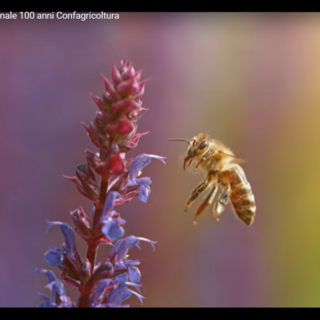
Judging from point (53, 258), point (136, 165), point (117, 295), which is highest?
point (136, 165)

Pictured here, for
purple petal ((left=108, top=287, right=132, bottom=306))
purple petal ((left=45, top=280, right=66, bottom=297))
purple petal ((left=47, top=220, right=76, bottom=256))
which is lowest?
purple petal ((left=108, top=287, right=132, bottom=306))

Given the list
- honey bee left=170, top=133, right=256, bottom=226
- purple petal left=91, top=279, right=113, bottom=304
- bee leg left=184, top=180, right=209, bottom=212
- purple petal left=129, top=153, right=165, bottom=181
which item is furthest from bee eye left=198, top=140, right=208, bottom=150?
purple petal left=91, top=279, right=113, bottom=304

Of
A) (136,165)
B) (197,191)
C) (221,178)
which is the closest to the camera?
(136,165)

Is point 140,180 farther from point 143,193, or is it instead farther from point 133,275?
point 133,275

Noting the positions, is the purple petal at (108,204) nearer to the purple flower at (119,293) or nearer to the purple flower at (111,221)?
the purple flower at (111,221)

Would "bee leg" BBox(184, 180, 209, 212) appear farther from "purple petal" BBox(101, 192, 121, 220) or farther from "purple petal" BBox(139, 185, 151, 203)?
"purple petal" BBox(101, 192, 121, 220)

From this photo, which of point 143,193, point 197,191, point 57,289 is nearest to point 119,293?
point 57,289

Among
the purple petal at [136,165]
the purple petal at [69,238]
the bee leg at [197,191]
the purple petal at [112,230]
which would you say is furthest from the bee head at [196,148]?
the purple petal at [112,230]
